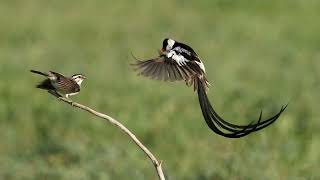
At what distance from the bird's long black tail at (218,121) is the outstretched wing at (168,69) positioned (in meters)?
0.05

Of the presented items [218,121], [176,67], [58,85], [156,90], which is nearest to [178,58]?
[176,67]

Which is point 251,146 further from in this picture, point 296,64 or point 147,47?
point 147,47

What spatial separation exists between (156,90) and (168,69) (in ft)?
17.4

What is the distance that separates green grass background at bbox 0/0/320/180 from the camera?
7461 millimetres

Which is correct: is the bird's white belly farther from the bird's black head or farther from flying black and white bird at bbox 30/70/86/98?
flying black and white bird at bbox 30/70/86/98

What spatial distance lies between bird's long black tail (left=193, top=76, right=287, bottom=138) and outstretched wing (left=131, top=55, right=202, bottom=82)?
2.0 inches

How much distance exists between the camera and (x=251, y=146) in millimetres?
7621

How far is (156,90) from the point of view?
10039 mm

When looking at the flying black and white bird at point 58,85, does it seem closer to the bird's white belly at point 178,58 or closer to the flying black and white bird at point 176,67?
the flying black and white bird at point 176,67

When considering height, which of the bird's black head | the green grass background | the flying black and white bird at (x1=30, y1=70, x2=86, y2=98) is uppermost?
the bird's black head

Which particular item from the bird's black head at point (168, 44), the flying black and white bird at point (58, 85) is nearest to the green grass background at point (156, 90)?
the bird's black head at point (168, 44)

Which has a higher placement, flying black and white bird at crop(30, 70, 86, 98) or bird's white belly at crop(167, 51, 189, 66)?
bird's white belly at crop(167, 51, 189, 66)

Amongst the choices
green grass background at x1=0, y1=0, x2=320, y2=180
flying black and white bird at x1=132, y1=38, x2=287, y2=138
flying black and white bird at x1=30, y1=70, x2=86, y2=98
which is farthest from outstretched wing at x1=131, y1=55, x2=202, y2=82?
green grass background at x1=0, y1=0, x2=320, y2=180

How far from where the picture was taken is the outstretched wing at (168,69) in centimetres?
468
